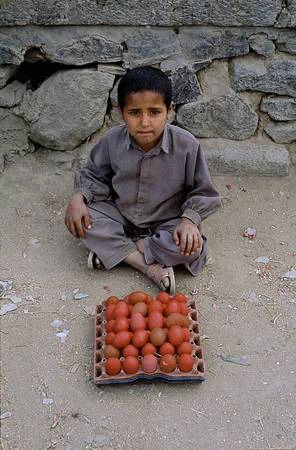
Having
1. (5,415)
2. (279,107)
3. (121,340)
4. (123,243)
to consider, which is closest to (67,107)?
(123,243)

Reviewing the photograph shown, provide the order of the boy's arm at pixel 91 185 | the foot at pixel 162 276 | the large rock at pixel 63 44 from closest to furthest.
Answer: the foot at pixel 162 276, the boy's arm at pixel 91 185, the large rock at pixel 63 44

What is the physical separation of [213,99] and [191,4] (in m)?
0.52

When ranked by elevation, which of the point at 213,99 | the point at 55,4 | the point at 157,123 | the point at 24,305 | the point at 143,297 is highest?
the point at 55,4

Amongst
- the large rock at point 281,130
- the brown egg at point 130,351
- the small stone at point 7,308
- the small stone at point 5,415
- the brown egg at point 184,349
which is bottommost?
the small stone at point 7,308

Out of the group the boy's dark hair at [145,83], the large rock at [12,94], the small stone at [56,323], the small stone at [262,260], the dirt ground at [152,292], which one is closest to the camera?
the dirt ground at [152,292]

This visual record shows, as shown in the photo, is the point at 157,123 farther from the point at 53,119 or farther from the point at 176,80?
the point at 53,119

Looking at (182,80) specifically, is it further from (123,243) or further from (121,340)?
(121,340)

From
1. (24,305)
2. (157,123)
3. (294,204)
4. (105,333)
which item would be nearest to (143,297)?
(105,333)

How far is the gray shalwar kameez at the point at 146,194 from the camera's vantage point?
106 inches

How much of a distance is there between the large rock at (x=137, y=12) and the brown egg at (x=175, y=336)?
1.70 m

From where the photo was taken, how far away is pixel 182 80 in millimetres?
3273

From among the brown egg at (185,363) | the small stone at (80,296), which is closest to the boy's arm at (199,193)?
the small stone at (80,296)

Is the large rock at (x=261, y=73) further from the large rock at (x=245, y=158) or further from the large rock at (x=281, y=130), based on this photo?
the large rock at (x=245, y=158)

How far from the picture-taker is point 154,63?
3258 millimetres
